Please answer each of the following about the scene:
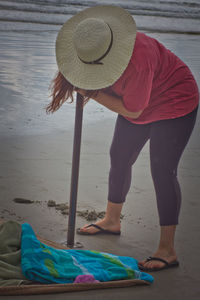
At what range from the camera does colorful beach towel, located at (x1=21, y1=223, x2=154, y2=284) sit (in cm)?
265

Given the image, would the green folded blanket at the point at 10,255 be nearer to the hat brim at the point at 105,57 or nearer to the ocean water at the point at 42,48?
the hat brim at the point at 105,57

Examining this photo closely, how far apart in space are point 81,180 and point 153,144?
1.51m

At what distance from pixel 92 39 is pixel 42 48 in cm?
850

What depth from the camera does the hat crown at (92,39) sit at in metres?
2.80

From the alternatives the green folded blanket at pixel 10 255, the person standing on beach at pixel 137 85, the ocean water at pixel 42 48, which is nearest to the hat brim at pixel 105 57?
the person standing on beach at pixel 137 85

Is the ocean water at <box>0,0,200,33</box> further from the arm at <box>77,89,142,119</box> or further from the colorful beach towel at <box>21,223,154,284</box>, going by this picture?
the colorful beach towel at <box>21,223,154,284</box>

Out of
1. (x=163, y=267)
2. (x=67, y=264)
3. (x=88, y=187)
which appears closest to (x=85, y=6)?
(x=88, y=187)

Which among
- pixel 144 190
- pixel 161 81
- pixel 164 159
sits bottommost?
pixel 144 190

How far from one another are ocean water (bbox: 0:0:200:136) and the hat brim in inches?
110

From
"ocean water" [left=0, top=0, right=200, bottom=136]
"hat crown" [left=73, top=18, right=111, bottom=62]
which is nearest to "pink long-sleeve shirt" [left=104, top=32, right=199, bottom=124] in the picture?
"hat crown" [left=73, top=18, right=111, bottom=62]

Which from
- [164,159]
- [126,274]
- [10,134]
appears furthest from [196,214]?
[10,134]

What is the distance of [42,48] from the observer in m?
11.1

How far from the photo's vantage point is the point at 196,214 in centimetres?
390

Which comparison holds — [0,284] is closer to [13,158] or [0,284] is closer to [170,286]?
[170,286]
